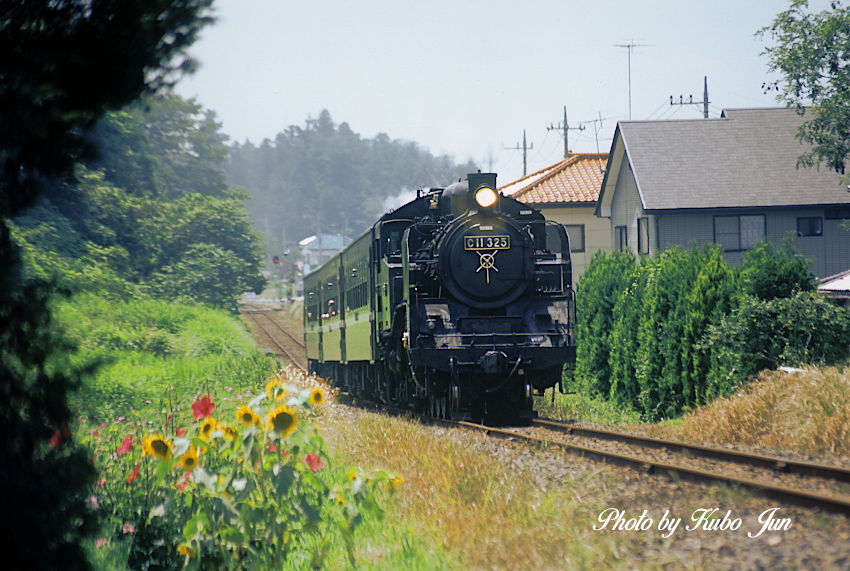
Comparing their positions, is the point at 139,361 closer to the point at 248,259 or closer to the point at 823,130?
the point at 823,130

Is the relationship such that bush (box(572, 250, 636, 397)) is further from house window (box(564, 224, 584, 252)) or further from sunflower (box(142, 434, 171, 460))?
house window (box(564, 224, 584, 252))

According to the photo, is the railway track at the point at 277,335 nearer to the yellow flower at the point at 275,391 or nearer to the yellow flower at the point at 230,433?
the yellow flower at the point at 275,391

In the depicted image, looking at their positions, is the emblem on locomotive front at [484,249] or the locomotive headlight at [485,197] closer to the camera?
the emblem on locomotive front at [484,249]

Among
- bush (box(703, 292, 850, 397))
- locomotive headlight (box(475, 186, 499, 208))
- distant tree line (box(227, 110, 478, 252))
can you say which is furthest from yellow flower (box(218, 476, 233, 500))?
distant tree line (box(227, 110, 478, 252))

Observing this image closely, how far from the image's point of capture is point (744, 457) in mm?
8867

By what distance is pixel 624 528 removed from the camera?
5.95m

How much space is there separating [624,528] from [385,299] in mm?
8914

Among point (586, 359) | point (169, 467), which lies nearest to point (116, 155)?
point (586, 359)

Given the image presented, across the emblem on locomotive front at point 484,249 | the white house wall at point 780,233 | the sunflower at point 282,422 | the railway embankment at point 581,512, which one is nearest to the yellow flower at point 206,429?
the sunflower at point 282,422

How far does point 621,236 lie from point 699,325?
66.1ft

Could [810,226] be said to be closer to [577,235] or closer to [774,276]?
[577,235]

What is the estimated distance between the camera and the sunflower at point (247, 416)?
5.71 m

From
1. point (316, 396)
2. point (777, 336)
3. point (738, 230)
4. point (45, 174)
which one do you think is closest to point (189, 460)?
point (316, 396)

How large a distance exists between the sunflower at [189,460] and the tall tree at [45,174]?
130cm
